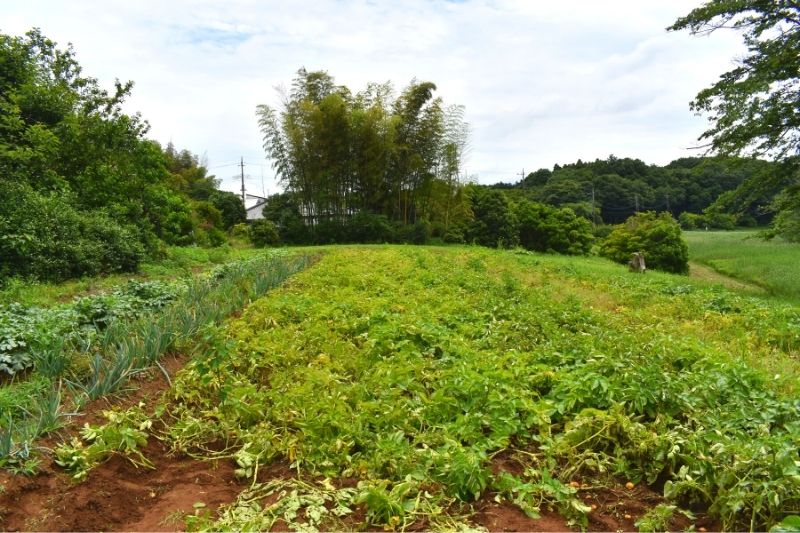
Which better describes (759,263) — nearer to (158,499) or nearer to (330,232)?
(330,232)

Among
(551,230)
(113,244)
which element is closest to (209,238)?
(113,244)

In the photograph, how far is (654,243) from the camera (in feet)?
56.0

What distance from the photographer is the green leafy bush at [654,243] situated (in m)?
16.5

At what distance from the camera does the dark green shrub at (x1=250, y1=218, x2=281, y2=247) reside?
1838cm

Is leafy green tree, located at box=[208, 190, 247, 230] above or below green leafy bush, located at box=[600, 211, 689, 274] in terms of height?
above

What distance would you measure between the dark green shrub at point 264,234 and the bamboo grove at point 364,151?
5.58 feet

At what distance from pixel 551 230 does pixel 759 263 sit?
771 centimetres

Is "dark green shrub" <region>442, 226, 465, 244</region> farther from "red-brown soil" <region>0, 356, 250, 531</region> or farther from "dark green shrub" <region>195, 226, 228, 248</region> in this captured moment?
"red-brown soil" <region>0, 356, 250, 531</region>

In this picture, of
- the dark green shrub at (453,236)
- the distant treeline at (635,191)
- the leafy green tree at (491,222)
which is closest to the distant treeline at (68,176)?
the dark green shrub at (453,236)

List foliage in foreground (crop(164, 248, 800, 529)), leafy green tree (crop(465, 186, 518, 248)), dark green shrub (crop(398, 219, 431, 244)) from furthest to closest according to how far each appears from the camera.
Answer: leafy green tree (crop(465, 186, 518, 248)), dark green shrub (crop(398, 219, 431, 244)), foliage in foreground (crop(164, 248, 800, 529))

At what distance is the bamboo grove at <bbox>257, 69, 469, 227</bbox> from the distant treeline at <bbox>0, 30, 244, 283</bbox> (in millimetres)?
5999

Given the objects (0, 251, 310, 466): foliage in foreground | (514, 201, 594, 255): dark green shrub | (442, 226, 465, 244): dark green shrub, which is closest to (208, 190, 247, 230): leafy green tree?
(442, 226, 465, 244): dark green shrub

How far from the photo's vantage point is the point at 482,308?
555 cm

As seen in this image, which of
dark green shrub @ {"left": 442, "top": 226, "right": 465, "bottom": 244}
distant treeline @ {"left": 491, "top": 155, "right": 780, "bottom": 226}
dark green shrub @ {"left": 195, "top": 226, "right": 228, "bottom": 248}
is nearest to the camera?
dark green shrub @ {"left": 195, "top": 226, "right": 228, "bottom": 248}
